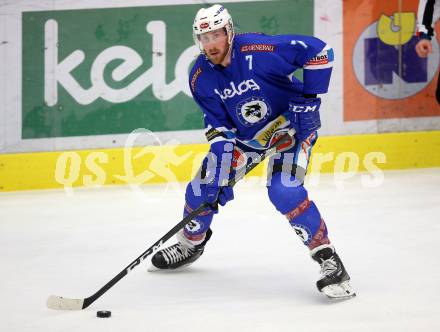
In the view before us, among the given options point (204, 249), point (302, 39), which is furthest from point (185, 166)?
point (302, 39)

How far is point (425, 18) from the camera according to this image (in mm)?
6395

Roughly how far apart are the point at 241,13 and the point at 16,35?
4.62ft

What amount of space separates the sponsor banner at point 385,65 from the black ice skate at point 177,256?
243 cm

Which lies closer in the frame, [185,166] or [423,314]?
[423,314]

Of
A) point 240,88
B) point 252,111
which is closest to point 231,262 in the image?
point 252,111

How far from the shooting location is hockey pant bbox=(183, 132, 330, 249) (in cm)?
376

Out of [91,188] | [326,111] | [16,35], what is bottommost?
[91,188]

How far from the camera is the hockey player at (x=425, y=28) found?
251 inches

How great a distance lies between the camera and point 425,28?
6.40 metres

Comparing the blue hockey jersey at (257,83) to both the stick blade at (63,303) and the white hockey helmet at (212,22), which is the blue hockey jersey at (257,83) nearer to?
the white hockey helmet at (212,22)

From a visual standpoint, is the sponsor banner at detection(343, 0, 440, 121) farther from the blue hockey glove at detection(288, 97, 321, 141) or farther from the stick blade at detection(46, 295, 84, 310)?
the stick blade at detection(46, 295, 84, 310)

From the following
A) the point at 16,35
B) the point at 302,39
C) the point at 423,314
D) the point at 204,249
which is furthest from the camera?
the point at 16,35

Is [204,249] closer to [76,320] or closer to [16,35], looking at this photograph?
[76,320]

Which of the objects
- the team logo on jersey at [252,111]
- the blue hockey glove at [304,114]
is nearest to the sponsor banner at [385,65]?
the team logo on jersey at [252,111]
